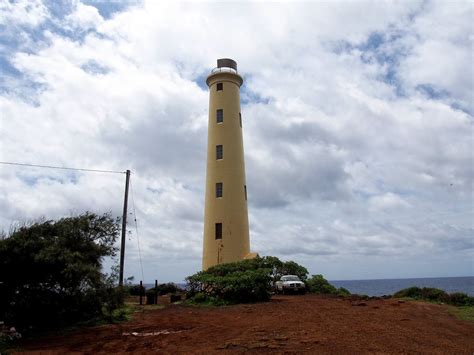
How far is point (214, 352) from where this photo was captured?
9984 millimetres

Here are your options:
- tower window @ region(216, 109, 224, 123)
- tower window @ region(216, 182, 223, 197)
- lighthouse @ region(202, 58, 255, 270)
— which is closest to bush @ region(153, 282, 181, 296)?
lighthouse @ region(202, 58, 255, 270)

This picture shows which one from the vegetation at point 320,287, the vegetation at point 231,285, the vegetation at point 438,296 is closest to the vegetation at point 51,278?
the vegetation at point 231,285

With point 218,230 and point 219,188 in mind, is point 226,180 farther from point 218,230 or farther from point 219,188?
point 218,230

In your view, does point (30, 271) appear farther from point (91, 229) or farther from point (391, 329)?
point (391, 329)

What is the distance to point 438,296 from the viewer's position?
813 inches

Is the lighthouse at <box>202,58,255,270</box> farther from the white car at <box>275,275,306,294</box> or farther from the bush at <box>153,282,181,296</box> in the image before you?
the bush at <box>153,282,181,296</box>

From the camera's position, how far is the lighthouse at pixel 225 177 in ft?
94.7

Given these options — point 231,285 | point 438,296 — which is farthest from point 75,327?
point 438,296

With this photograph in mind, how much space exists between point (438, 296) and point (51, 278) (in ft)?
55.7

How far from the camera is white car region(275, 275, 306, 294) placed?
2691cm

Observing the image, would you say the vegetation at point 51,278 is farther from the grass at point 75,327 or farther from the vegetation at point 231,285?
the vegetation at point 231,285

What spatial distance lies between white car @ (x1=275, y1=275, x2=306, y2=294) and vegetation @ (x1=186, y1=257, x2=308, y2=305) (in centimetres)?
235

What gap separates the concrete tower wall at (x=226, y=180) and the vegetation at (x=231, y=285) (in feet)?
8.76

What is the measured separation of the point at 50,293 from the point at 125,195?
8.81 meters
